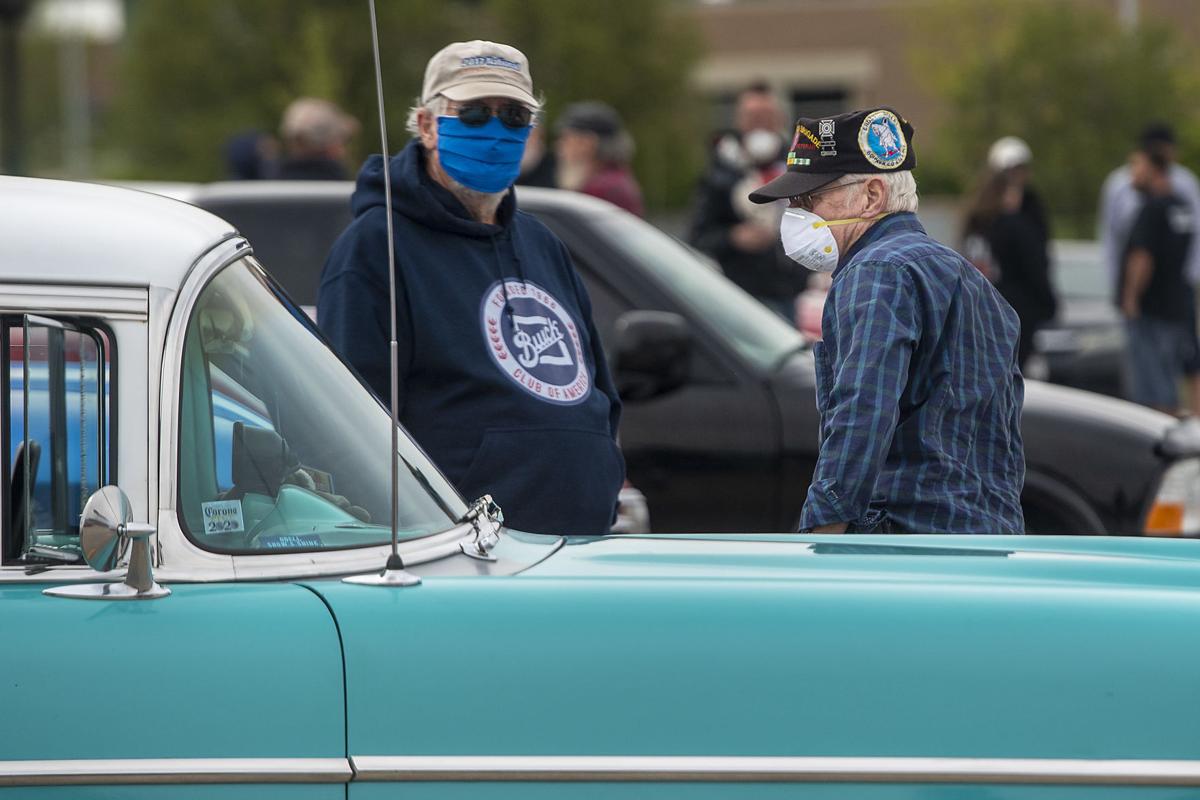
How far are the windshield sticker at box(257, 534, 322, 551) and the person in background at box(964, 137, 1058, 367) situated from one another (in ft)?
24.7

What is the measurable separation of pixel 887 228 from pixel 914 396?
0.33m

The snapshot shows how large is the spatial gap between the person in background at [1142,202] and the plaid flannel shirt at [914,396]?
805 centimetres

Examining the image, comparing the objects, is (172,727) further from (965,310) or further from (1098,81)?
(1098,81)

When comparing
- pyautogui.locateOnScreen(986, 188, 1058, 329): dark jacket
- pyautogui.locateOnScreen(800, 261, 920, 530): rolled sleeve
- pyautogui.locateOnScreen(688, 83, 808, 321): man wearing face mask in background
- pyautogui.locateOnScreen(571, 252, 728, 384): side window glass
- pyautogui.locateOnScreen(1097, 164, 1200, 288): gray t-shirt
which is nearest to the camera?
pyautogui.locateOnScreen(800, 261, 920, 530): rolled sleeve

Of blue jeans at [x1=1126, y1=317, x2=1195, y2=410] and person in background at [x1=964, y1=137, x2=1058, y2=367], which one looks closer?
person in background at [x1=964, y1=137, x2=1058, y2=367]

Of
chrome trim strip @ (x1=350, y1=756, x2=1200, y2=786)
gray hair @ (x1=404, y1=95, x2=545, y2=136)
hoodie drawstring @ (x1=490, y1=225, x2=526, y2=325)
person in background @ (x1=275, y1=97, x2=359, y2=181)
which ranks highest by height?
person in background @ (x1=275, y1=97, x2=359, y2=181)

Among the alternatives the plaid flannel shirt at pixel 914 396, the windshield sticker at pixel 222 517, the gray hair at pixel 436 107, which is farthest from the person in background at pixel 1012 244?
the windshield sticker at pixel 222 517

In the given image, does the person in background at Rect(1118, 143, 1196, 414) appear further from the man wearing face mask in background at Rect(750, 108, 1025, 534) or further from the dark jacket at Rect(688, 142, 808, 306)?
the man wearing face mask in background at Rect(750, 108, 1025, 534)

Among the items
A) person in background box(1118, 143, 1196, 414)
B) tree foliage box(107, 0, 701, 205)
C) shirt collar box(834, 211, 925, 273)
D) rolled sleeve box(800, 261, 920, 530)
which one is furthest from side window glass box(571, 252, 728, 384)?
tree foliage box(107, 0, 701, 205)

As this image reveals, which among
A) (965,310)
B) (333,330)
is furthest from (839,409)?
(333,330)

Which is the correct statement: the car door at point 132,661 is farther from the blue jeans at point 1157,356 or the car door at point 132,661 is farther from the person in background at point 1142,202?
the person in background at point 1142,202

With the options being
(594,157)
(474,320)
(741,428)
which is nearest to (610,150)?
(594,157)

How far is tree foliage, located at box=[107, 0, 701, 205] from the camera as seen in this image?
103ft

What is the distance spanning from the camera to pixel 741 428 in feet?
18.3
